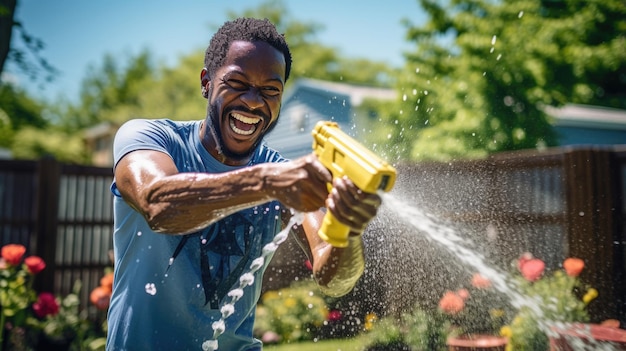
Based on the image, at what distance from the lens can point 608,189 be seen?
5195mm

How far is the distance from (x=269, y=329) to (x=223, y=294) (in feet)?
15.7

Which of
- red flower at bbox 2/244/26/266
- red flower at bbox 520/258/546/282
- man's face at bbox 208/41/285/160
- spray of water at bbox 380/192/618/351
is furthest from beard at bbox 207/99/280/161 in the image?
red flower at bbox 2/244/26/266

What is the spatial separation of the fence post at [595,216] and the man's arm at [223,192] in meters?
4.13

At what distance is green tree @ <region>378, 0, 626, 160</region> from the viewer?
11.1 m

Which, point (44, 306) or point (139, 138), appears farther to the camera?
point (44, 306)

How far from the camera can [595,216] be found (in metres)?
5.25

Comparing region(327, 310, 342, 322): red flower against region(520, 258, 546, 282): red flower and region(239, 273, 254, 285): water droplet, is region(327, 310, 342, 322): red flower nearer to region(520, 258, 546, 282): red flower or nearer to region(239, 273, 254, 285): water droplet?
region(520, 258, 546, 282): red flower

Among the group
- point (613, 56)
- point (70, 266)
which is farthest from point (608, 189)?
point (613, 56)

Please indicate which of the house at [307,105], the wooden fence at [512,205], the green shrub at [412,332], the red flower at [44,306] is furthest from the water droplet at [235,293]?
the house at [307,105]

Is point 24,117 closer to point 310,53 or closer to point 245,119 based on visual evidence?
point 310,53

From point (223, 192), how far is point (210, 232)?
505 mm

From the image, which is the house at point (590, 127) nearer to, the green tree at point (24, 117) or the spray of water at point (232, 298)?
the spray of water at point (232, 298)

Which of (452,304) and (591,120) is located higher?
(452,304)

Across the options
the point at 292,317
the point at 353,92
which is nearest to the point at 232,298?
the point at 292,317
